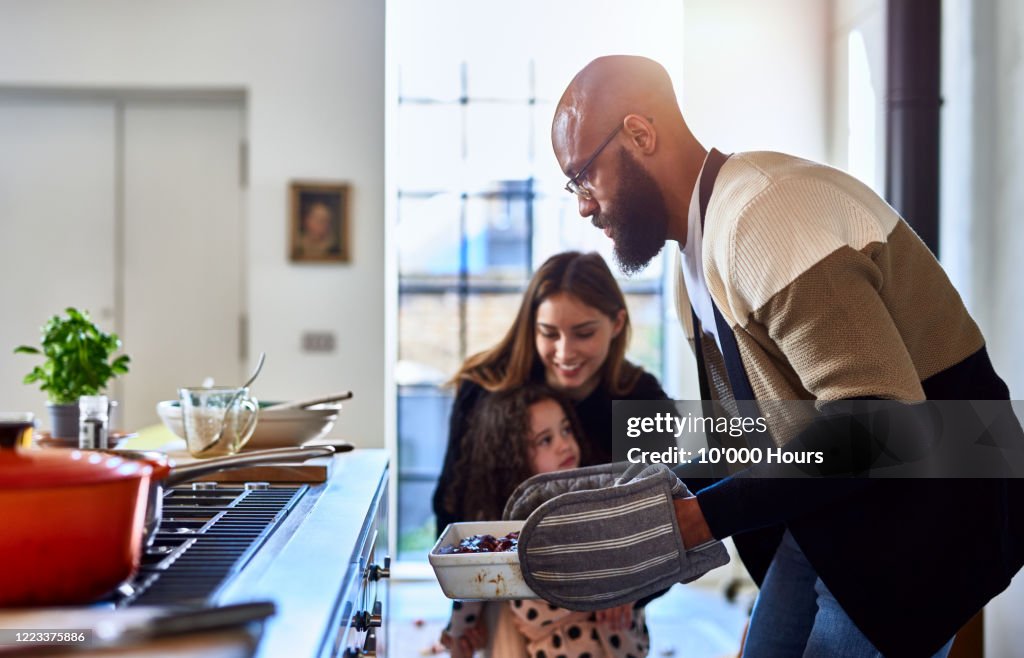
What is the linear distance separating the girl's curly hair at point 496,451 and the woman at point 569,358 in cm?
2

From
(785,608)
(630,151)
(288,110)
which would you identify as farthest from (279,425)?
(288,110)

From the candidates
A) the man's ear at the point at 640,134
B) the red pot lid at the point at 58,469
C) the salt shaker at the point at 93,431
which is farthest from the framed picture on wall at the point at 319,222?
the red pot lid at the point at 58,469

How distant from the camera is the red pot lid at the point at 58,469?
578mm

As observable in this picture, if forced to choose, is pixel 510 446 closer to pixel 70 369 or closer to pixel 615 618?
pixel 615 618

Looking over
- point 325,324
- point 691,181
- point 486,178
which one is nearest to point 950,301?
point 691,181

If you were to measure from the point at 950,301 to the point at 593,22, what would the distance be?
9.50ft

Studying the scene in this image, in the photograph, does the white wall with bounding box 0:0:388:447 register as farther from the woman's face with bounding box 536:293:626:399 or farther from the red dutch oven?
the red dutch oven

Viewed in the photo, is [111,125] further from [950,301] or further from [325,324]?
[950,301]

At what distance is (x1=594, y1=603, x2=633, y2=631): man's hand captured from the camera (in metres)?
1.76

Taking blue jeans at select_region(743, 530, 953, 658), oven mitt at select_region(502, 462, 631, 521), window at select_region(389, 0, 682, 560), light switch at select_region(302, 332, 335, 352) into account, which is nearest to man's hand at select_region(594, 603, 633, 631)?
blue jeans at select_region(743, 530, 953, 658)

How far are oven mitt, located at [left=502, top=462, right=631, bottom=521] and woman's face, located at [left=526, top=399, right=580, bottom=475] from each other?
2.85ft

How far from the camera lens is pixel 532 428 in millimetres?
2215

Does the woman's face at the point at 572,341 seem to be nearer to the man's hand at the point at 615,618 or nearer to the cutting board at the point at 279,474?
the man's hand at the point at 615,618

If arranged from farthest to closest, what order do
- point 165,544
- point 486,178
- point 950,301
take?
point 486,178
point 950,301
point 165,544
